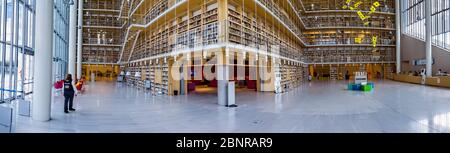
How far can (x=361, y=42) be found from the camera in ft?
101

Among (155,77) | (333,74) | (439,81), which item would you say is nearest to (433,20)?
(439,81)

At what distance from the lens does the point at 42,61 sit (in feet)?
20.3

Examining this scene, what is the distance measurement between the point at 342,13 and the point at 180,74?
1015 inches

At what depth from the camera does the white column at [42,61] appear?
20.2 feet

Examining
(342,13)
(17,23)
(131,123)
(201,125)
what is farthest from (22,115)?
(342,13)

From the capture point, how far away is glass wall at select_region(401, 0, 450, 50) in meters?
22.3

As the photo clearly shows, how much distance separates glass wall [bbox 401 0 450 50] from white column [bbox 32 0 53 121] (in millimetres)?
28994

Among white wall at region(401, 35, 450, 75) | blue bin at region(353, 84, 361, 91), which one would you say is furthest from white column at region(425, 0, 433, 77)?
blue bin at region(353, 84, 361, 91)

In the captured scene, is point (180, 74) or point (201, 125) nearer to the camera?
point (201, 125)

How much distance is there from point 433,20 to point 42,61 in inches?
1222

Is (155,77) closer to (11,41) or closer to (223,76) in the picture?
(223,76)

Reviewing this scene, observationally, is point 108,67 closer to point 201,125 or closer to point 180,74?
point 180,74

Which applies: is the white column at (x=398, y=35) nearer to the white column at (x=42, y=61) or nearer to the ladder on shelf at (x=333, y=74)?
the ladder on shelf at (x=333, y=74)
